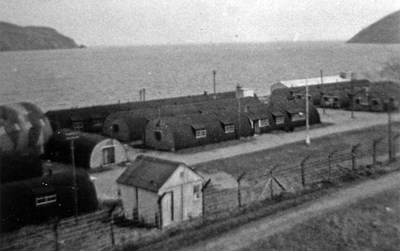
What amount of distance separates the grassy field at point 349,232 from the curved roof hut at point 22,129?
26.1 m

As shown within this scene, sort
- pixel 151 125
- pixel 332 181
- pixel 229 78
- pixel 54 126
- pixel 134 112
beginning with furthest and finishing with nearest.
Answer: pixel 229 78, pixel 134 112, pixel 54 126, pixel 151 125, pixel 332 181

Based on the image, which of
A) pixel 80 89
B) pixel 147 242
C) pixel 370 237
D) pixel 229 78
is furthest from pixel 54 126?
pixel 229 78

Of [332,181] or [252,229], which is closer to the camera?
[252,229]

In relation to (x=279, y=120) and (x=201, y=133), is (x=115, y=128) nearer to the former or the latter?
(x=201, y=133)

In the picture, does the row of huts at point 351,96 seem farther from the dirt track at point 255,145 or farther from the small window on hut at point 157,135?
the small window on hut at point 157,135

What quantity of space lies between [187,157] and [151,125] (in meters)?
6.93

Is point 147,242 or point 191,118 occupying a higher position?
point 191,118

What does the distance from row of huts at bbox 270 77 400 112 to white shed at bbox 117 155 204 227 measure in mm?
41562

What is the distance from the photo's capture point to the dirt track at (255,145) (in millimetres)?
35125

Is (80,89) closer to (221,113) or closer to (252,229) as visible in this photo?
(221,113)

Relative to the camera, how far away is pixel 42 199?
87.1 ft

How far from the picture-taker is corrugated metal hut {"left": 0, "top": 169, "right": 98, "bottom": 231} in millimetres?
25547

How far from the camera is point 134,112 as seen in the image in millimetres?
55094

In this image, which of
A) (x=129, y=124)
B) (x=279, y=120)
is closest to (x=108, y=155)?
(x=129, y=124)
